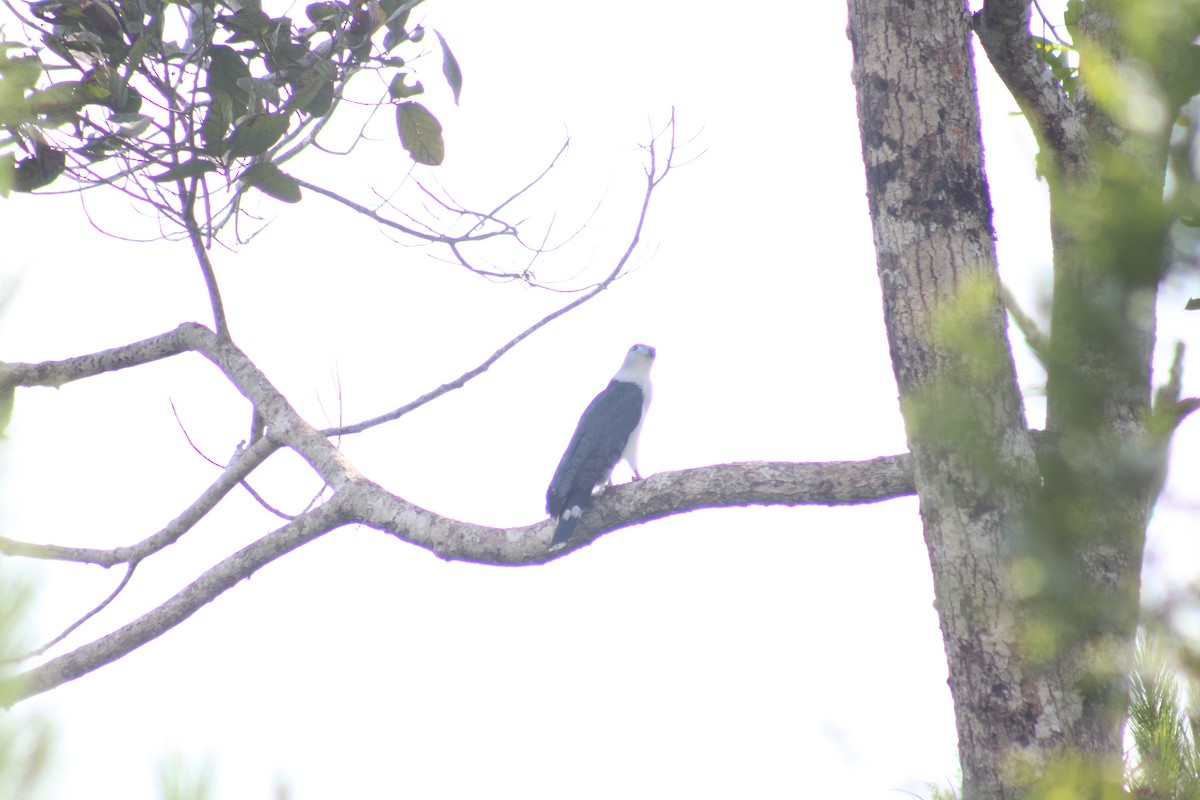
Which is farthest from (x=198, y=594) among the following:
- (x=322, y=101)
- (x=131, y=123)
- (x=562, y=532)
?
(x=322, y=101)

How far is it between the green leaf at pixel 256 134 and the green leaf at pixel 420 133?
491mm

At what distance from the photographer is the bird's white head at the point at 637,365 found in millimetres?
5297

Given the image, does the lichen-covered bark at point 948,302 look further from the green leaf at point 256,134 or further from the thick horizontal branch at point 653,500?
the green leaf at point 256,134

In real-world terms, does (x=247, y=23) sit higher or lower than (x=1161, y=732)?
higher

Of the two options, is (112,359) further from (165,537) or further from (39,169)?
(39,169)

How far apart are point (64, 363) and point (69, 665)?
1.25 metres

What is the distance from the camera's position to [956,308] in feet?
3.20

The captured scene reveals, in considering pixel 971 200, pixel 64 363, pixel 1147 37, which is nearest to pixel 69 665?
pixel 64 363

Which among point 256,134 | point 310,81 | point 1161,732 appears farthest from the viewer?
point 310,81

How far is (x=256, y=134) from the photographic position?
312 centimetres

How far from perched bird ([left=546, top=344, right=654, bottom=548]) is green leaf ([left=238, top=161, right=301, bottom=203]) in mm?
1348

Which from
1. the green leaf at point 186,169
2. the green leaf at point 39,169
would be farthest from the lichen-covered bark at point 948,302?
the green leaf at point 39,169

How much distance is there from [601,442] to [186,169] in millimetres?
1892

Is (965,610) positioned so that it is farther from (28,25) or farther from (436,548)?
(28,25)
